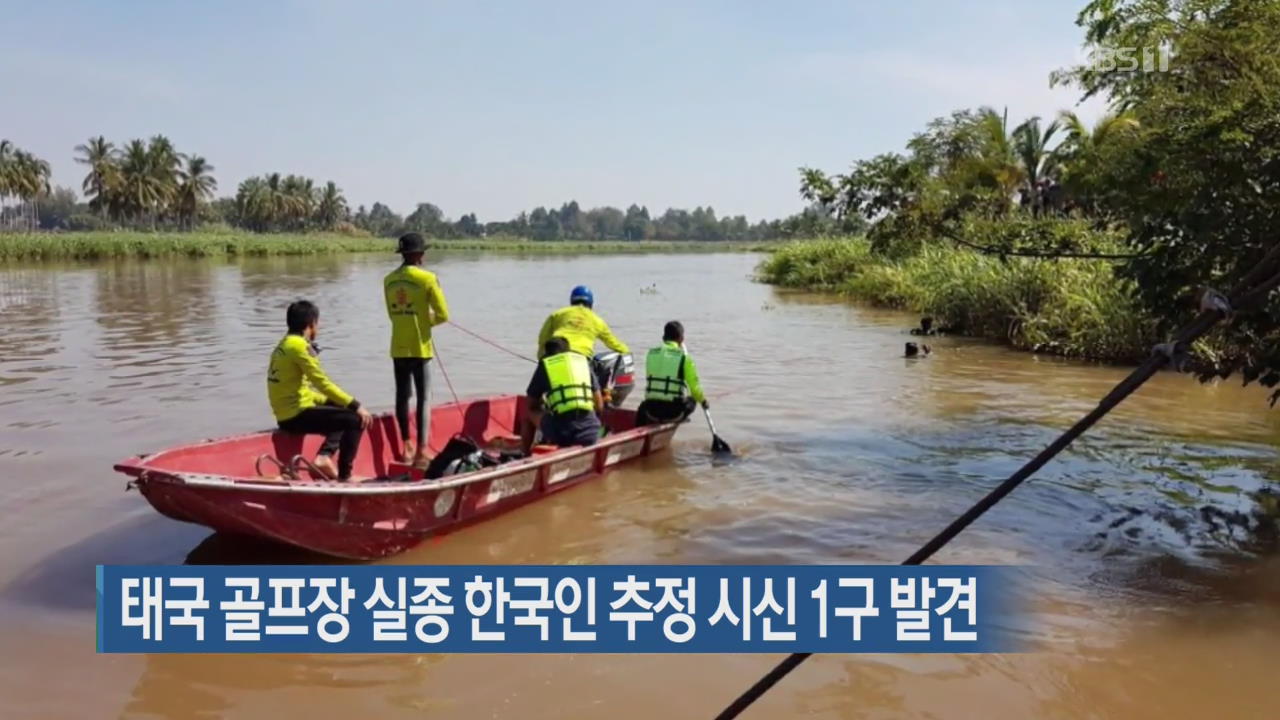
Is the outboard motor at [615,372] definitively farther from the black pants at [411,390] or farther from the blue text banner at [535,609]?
the blue text banner at [535,609]

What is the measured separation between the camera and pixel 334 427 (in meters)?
6.57

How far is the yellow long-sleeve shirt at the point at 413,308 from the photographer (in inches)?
304

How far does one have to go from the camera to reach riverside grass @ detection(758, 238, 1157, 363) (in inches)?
575

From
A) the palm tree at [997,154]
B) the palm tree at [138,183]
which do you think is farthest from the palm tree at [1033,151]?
the palm tree at [138,183]

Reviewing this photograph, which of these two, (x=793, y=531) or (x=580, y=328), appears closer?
(x=793, y=531)

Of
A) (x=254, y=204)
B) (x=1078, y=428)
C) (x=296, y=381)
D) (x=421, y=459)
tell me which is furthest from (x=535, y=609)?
(x=254, y=204)

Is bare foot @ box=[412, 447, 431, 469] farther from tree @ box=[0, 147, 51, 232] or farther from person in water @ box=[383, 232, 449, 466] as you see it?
tree @ box=[0, 147, 51, 232]

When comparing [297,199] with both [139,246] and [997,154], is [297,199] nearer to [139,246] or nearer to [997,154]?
[139,246]

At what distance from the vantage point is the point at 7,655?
4.87 meters

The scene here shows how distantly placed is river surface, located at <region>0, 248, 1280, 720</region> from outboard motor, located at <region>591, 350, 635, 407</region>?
2.82 ft

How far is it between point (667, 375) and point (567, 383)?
→ 1.52m

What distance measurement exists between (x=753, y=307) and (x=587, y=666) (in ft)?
77.7

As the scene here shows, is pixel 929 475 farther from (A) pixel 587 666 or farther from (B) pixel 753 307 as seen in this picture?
(B) pixel 753 307

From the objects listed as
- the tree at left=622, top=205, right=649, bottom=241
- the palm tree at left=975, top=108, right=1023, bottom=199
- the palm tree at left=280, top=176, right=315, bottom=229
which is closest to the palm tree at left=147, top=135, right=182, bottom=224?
the palm tree at left=280, top=176, right=315, bottom=229
